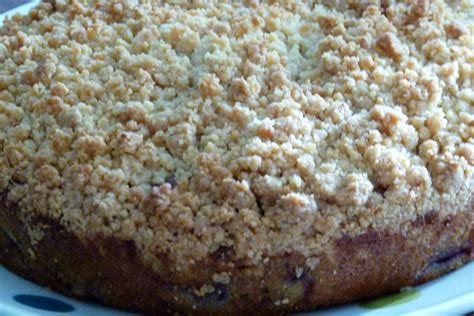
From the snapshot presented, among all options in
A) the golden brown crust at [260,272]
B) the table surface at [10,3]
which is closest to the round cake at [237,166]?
the golden brown crust at [260,272]

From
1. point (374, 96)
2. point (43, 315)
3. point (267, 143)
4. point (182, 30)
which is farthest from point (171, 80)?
point (43, 315)

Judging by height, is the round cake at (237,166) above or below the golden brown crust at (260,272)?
above

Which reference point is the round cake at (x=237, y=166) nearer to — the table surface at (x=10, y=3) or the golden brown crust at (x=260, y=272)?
the golden brown crust at (x=260, y=272)

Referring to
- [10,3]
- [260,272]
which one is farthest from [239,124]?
Result: [10,3]

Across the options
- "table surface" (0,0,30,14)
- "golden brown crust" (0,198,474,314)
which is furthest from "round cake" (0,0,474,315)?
"table surface" (0,0,30,14)

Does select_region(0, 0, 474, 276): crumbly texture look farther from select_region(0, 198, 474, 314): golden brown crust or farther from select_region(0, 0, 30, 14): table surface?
select_region(0, 0, 30, 14): table surface

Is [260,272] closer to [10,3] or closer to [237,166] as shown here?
[237,166]

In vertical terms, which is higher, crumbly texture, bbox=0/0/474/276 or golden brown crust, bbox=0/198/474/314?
crumbly texture, bbox=0/0/474/276

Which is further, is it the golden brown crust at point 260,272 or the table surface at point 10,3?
the table surface at point 10,3
